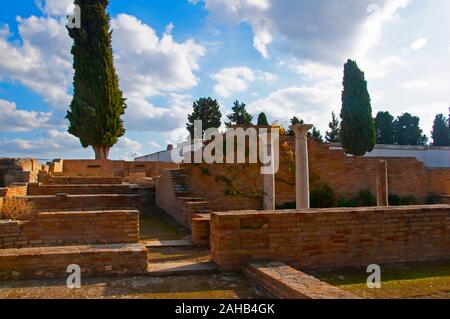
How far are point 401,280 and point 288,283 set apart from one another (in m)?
1.93

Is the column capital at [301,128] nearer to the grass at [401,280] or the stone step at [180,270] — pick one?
the grass at [401,280]

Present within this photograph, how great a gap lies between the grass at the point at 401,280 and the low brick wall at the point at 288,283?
0.65 meters

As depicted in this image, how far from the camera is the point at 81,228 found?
8.02m

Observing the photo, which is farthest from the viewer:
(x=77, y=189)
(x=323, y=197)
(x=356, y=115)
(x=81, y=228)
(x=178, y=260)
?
(x=356, y=115)

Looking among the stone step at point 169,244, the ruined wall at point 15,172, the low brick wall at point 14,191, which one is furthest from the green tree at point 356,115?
the low brick wall at point 14,191

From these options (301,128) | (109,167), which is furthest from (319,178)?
(109,167)

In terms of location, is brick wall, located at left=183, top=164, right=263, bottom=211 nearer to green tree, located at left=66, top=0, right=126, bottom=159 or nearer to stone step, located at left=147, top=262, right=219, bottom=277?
stone step, located at left=147, top=262, right=219, bottom=277

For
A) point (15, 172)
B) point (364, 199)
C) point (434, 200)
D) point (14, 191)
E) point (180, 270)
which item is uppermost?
point (15, 172)

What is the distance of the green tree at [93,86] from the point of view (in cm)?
2566

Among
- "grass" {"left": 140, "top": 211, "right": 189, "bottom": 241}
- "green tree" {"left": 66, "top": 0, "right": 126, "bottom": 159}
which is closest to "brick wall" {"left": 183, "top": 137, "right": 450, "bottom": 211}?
"grass" {"left": 140, "top": 211, "right": 189, "bottom": 241}

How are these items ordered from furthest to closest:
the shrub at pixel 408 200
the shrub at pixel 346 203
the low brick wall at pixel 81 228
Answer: the shrub at pixel 408 200, the shrub at pixel 346 203, the low brick wall at pixel 81 228

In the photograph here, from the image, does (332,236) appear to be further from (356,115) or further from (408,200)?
(356,115)

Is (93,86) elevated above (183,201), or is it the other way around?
(93,86)

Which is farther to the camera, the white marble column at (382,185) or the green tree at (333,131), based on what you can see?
the green tree at (333,131)
